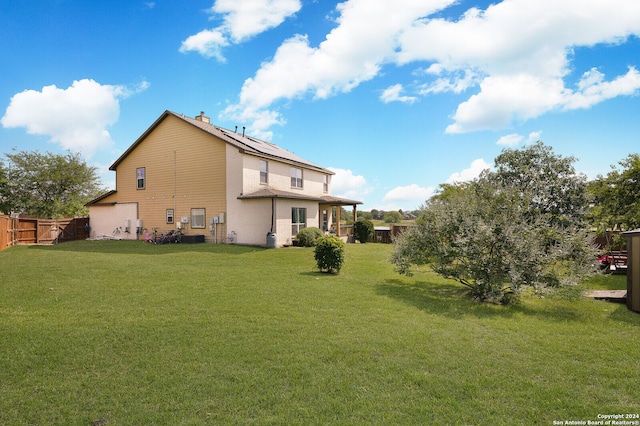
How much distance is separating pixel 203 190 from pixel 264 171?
4063 millimetres

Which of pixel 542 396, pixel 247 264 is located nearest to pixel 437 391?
pixel 542 396

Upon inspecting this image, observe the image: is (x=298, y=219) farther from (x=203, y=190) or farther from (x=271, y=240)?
(x=203, y=190)

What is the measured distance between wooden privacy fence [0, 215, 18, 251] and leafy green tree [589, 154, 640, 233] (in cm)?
2959

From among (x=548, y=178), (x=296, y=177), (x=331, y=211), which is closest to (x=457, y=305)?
(x=548, y=178)

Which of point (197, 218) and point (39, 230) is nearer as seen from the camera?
point (197, 218)

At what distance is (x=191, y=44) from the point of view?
1395 centimetres

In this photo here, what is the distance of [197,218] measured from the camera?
21641mm

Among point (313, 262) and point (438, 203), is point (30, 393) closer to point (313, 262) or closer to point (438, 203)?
point (438, 203)

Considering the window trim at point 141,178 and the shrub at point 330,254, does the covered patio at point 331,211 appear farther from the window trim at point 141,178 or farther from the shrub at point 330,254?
the shrub at point 330,254

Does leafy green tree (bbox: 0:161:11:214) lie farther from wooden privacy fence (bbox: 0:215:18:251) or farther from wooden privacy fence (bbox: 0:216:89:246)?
wooden privacy fence (bbox: 0:215:18:251)

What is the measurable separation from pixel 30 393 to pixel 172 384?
4.99ft

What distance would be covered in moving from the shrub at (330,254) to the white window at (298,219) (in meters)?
9.48

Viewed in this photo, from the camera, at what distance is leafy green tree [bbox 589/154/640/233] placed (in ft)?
44.0

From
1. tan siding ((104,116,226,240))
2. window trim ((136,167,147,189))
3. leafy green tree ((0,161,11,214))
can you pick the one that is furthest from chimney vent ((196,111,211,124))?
leafy green tree ((0,161,11,214))
